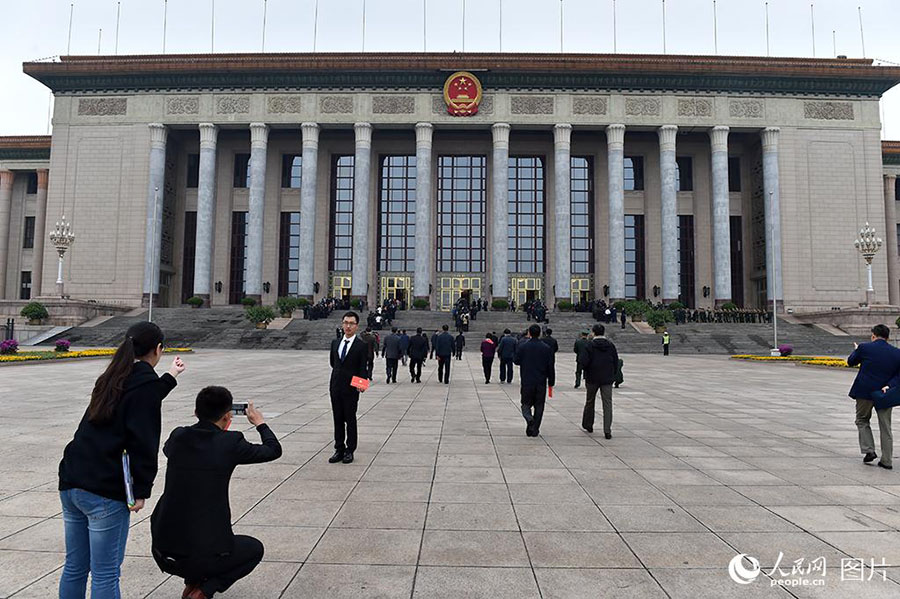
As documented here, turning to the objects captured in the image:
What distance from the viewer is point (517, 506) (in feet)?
16.8

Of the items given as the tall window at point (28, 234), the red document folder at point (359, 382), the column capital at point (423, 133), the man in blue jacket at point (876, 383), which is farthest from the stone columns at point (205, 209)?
the man in blue jacket at point (876, 383)

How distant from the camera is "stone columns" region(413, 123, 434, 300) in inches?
1710

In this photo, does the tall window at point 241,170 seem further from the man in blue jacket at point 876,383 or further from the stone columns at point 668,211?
the man in blue jacket at point 876,383

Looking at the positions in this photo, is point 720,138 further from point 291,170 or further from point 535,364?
point 535,364

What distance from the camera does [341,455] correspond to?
6.76 m

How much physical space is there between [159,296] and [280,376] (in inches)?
1333

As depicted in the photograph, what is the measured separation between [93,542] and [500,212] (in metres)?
42.2

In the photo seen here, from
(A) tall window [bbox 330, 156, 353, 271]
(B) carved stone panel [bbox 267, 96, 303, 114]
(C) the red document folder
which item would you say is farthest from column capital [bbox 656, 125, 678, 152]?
(C) the red document folder

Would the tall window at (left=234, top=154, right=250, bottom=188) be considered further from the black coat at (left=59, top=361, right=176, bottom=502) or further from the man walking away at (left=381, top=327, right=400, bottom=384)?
the black coat at (left=59, top=361, right=176, bottom=502)

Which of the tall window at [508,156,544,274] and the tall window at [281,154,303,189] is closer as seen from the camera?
the tall window at [508,156,544,274]

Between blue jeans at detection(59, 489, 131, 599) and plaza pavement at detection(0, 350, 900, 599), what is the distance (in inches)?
26.6

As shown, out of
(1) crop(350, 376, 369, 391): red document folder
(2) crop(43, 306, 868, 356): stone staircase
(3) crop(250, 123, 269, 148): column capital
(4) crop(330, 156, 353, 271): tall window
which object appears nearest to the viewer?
(1) crop(350, 376, 369, 391): red document folder

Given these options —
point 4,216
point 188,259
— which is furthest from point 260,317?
point 4,216

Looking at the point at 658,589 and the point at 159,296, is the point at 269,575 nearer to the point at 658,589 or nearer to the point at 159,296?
the point at 658,589
